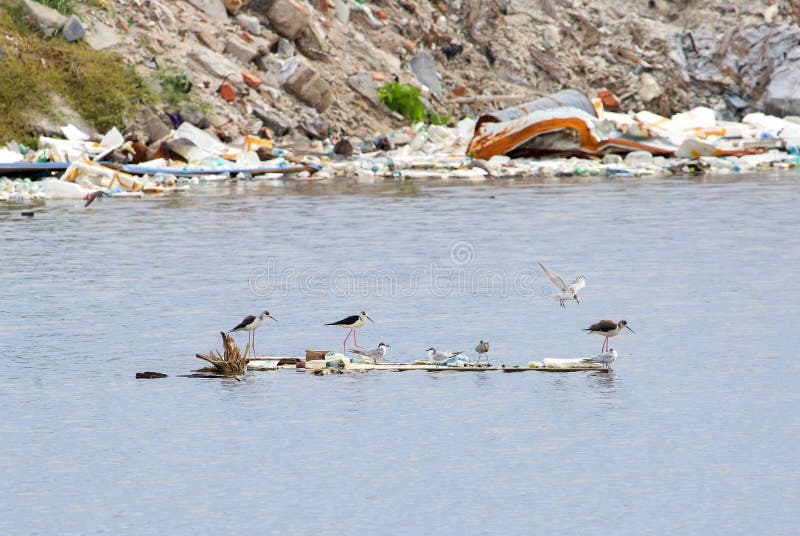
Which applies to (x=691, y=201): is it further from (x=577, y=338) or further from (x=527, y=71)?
(x=527, y=71)

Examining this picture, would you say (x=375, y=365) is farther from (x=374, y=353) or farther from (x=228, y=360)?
(x=228, y=360)

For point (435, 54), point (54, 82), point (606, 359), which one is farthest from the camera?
point (435, 54)

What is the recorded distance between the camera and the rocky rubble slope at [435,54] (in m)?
33.5

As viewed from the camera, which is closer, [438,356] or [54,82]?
[438,356]

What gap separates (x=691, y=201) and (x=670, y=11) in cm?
2933

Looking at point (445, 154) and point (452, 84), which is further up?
point (452, 84)

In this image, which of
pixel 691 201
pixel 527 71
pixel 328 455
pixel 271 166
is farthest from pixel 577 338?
pixel 527 71

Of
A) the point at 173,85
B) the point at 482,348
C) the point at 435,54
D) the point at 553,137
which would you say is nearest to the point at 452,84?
the point at 435,54

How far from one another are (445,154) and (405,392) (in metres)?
23.9

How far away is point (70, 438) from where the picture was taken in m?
7.21

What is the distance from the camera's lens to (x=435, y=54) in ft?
138

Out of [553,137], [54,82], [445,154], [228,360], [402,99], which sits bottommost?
[228,360]

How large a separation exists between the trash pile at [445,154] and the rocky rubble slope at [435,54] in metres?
Answer: 1.98

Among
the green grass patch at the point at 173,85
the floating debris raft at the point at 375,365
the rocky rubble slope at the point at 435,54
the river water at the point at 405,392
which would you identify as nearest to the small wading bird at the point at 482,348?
the floating debris raft at the point at 375,365
